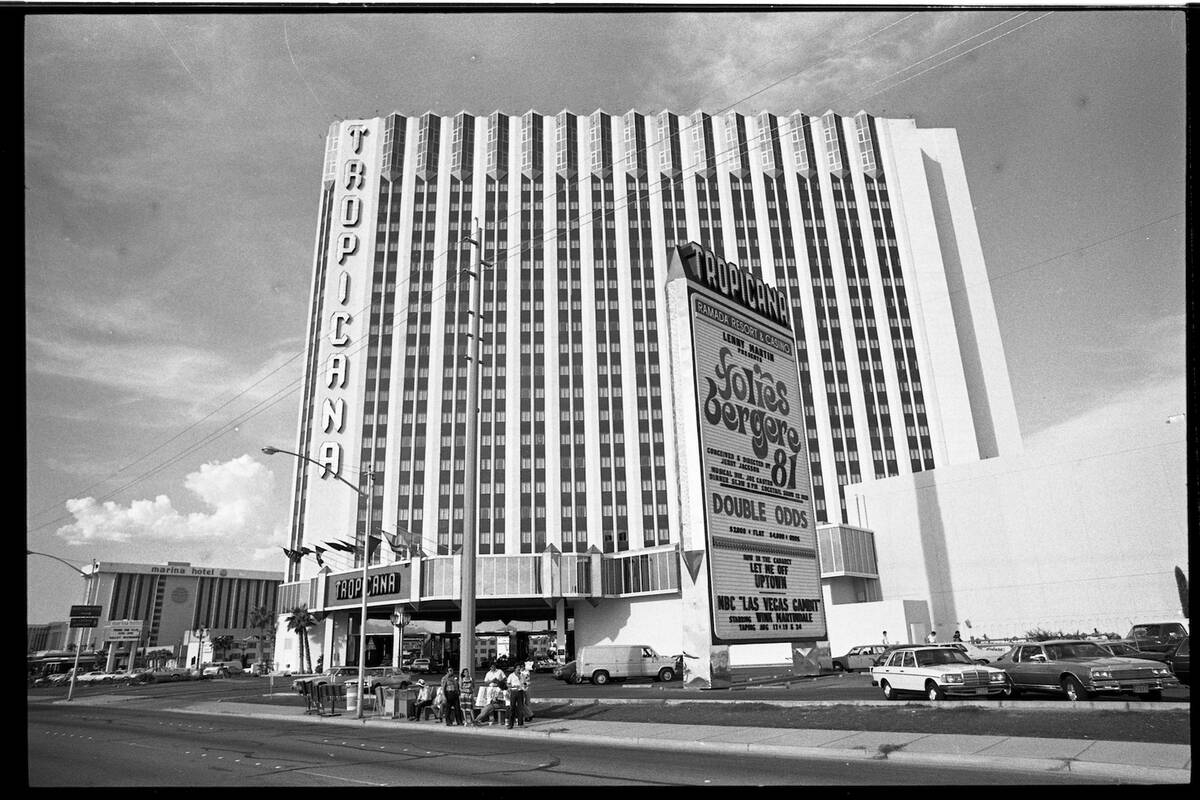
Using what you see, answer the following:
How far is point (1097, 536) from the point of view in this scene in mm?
49375

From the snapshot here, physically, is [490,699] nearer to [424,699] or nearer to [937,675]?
[424,699]

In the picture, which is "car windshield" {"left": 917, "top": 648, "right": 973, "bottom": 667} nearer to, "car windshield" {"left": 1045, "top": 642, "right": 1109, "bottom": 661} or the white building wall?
"car windshield" {"left": 1045, "top": 642, "right": 1109, "bottom": 661}

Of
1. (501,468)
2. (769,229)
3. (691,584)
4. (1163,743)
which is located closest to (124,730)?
(691,584)

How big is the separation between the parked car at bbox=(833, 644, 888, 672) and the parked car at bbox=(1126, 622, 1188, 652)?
38.9 feet

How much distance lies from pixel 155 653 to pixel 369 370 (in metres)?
57.9

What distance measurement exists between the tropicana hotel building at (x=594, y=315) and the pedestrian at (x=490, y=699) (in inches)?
2071

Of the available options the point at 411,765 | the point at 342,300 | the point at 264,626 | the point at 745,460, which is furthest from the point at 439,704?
the point at 264,626

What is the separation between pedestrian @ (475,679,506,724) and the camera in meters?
22.6

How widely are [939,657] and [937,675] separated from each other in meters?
1.18

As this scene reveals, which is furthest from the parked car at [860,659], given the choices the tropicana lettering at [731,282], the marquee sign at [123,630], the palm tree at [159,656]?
the palm tree at [159,656]

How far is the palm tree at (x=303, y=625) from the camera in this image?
7538 cm

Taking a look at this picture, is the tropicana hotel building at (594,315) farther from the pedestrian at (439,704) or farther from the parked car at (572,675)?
the pedestrian at (439,704)

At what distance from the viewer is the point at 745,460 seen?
27938 millimetres
